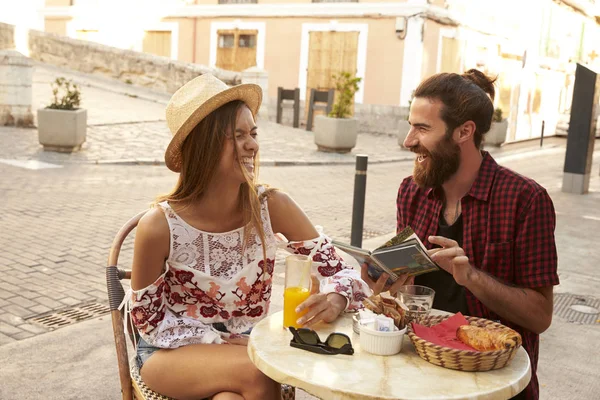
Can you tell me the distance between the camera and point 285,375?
6.63 ft

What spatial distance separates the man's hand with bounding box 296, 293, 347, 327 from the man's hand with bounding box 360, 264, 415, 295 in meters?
0.23

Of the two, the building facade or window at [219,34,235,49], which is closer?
the building facade

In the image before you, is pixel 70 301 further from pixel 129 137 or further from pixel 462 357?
pixel 129 137

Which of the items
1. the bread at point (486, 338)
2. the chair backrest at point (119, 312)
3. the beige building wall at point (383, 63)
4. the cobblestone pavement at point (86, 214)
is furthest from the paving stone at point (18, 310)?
the beige building wall at point (383, 63)

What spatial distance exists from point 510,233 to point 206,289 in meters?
1.10

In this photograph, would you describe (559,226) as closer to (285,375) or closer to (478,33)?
(285,375)

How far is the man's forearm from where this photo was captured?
8.11 feet

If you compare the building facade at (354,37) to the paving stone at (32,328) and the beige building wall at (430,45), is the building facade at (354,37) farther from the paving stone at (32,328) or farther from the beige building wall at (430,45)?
the paving stone at (32,328)

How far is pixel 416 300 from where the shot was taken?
2.37m

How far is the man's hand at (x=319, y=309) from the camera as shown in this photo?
2.38 metres

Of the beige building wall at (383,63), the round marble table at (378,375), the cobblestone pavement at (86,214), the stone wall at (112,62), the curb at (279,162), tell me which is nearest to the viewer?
the round marble table at (378,375)

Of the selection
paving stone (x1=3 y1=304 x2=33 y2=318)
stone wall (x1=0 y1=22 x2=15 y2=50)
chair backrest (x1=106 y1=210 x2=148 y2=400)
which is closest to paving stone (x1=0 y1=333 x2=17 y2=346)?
paving stone (x1=3 y1=304 x2=33 y2=318)

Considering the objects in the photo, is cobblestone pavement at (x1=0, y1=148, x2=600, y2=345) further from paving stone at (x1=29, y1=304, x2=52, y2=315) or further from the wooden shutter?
the wooden shutter

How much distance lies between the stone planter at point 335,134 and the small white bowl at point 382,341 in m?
13.0
